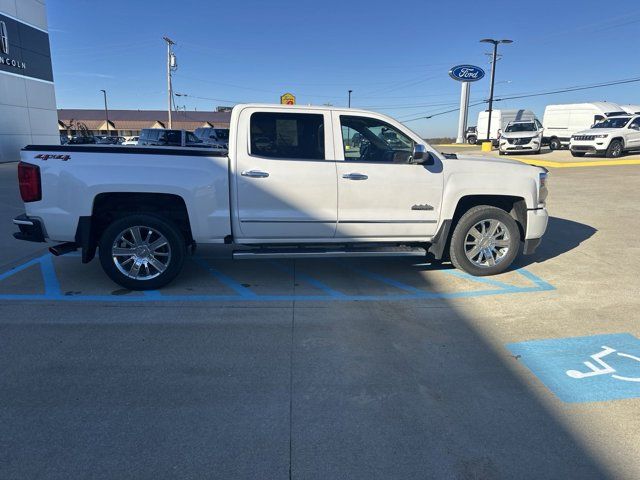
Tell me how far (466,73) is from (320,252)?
41.7 metres

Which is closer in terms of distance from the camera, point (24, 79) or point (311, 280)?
point (311, 280)

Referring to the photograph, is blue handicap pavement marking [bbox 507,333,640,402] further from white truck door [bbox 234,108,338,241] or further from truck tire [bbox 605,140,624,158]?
truck tire [bbox 605,140,624,158]

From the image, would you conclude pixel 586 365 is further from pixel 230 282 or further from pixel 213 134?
pixel 213 134

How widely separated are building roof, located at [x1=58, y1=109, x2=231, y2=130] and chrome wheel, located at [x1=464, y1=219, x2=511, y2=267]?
73.5m

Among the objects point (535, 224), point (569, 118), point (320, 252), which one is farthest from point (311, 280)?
point (569, 118)

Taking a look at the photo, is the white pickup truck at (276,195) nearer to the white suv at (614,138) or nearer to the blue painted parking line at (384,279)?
the blue painted parking line at (384,279)

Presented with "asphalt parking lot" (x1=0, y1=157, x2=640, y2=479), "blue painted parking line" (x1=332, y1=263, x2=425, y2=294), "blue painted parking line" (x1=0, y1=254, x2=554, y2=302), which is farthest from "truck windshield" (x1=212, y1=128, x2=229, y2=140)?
"blue painted parking line" (x1=332, y1=263, x2=425, y2=294)

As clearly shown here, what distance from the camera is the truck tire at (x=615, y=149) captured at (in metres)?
22.1

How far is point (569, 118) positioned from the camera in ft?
97.0

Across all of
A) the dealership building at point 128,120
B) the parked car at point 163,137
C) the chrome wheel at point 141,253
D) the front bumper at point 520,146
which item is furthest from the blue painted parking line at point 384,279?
the dealership building at point 128,120

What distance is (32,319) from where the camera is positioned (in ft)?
14.5

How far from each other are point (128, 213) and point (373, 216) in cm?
277

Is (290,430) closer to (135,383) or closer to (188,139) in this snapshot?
(135,383)

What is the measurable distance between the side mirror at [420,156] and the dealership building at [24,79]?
25.1m
